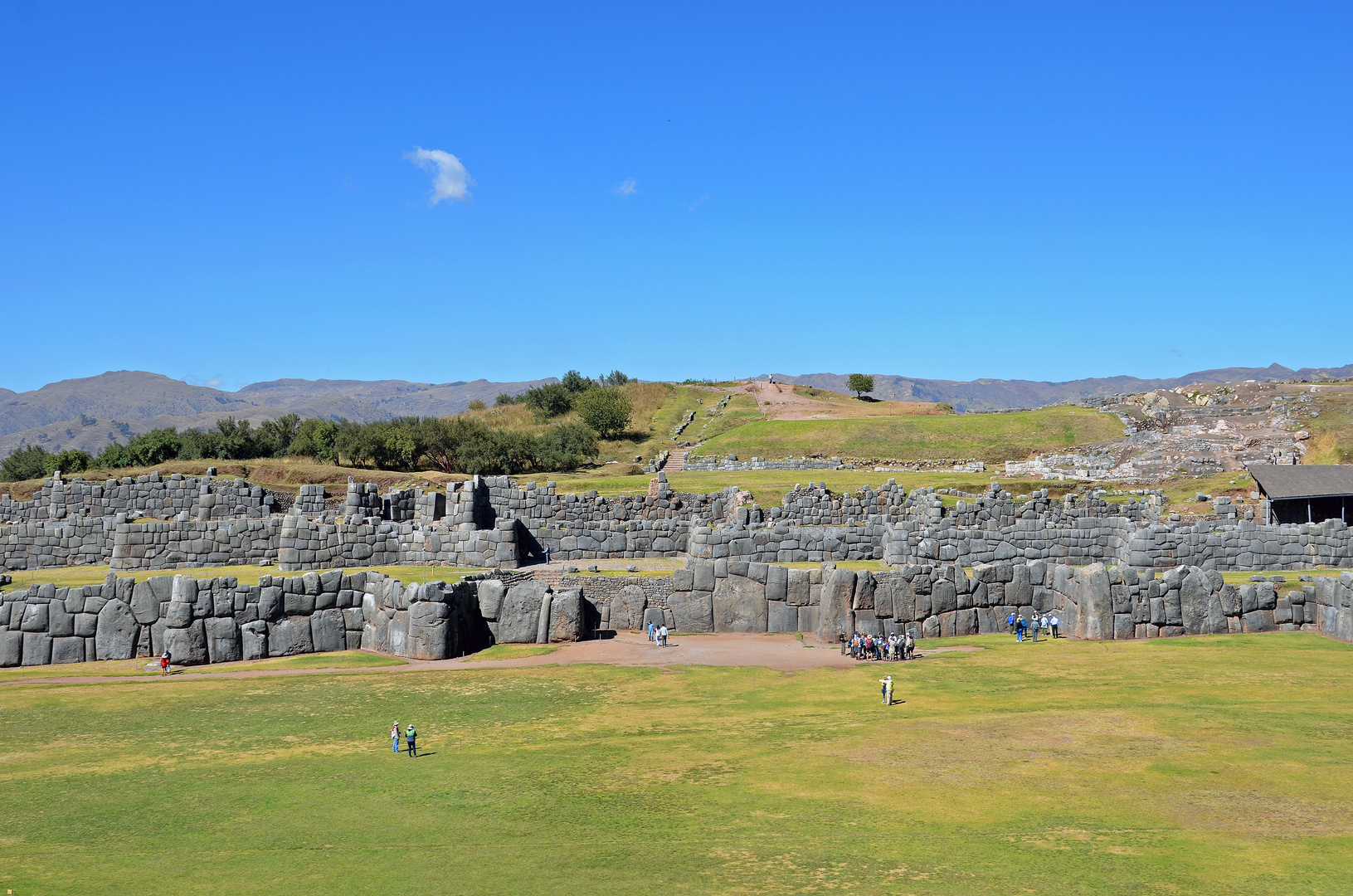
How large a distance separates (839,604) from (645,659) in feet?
16.5

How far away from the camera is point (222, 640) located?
23.9 metres

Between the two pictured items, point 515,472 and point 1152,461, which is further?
point 515,472

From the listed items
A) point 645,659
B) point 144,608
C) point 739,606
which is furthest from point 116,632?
point 739,606

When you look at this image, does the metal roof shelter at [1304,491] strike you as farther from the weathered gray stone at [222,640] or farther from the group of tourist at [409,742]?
the weathered gray stone at [222,640]

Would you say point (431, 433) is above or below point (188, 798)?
above

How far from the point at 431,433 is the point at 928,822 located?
53.6 m

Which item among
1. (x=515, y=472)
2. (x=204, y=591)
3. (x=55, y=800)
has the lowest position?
(x=55, y=800)

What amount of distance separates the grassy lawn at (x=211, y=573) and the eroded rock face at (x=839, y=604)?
10253 millimetres

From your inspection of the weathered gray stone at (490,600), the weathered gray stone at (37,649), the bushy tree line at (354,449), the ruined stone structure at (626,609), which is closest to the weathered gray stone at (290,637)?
the ruined stone structure at (626,609)

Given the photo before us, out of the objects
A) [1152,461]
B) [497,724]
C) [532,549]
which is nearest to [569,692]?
[497,724]

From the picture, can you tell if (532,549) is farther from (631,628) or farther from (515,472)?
(515,472)

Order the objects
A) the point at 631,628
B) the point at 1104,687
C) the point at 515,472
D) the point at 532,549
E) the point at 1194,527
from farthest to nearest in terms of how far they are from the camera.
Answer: the point at 515,472 → the point at 532,549 → the point at 1194,527 → the point at 631,628 → the point at 1104,687

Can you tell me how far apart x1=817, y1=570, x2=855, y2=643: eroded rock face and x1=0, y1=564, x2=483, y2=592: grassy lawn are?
10.3 m

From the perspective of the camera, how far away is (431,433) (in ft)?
205
